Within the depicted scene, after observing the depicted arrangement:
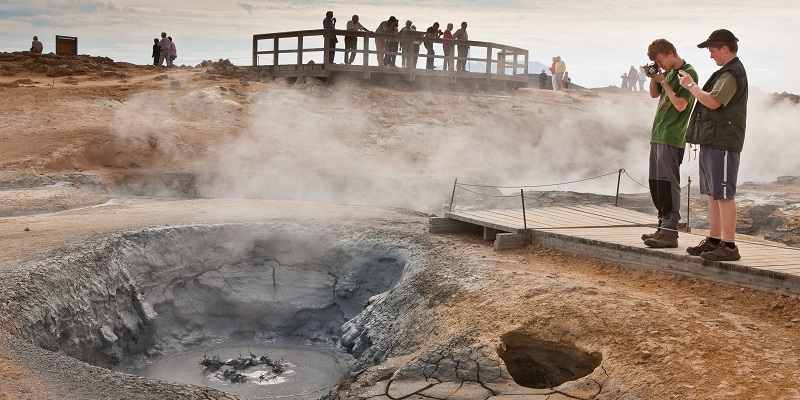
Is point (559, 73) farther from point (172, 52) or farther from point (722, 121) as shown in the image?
point (722, 121)

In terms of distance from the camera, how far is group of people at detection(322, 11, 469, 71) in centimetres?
1922

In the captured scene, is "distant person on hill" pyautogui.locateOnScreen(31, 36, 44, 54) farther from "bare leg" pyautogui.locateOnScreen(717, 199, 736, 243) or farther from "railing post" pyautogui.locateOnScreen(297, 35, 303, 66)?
"bare leg" pyautogui.locateOnScreen(717, 199, 736, 243)

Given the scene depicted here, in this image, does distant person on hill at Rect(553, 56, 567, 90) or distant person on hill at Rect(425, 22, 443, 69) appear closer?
distant person on hill at Rect(425, 22, 443, 69)

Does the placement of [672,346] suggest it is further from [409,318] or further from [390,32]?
[390,32]

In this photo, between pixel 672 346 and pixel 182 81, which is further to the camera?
pixel 182 81

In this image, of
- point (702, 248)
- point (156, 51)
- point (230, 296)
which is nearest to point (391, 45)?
point (156, 51)

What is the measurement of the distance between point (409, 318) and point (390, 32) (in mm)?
14161

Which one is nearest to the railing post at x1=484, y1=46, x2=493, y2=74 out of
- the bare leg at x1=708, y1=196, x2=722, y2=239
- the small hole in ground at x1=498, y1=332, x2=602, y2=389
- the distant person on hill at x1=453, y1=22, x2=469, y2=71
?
the distant person on hill at x1=453, y1=22, x2=469, y2=71

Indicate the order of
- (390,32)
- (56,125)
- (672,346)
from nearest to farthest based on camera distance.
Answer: (672,346), (56,125), (390,32)

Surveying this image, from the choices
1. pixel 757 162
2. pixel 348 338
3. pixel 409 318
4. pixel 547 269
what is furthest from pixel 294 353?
pixel 757 162

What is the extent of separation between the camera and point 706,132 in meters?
5.35

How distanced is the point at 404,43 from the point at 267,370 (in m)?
13.7

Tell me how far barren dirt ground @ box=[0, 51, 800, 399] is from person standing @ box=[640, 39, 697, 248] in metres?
0.45

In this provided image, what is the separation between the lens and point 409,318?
6.55 meters
